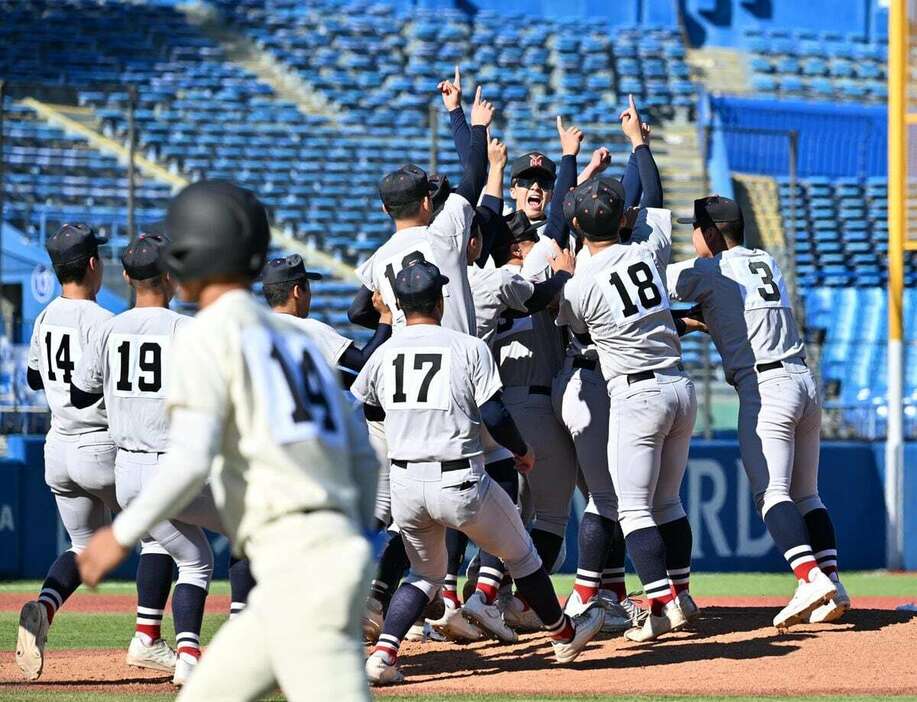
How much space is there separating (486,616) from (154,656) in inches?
62.4

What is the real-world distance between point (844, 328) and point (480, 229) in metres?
15.4

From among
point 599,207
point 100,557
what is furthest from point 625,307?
point 100,557

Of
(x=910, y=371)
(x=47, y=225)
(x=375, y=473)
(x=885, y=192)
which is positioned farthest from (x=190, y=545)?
(x=885, y=192)

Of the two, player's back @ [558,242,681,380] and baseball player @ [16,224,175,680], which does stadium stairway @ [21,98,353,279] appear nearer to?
baseball player @ [16,224,175,680]

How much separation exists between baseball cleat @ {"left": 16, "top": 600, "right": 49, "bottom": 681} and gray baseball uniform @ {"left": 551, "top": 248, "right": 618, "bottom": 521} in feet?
8.53

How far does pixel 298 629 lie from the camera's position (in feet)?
10.8

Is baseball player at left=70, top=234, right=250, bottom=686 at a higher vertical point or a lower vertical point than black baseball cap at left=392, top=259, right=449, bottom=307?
lower

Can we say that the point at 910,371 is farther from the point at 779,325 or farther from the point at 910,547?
the point at 779,325

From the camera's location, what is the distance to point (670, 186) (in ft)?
80.4

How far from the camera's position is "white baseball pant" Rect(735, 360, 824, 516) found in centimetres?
730

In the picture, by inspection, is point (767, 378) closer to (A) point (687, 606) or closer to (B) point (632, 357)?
(B) point (632, 357)

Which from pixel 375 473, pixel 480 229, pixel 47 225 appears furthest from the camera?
pixel 47 225

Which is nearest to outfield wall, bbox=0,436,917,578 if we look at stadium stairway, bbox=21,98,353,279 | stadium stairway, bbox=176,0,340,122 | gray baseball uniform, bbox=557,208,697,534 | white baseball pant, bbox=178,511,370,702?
gray baseball uniform, bbox=557,208,697,534

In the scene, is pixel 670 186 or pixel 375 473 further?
pixel 670 186
